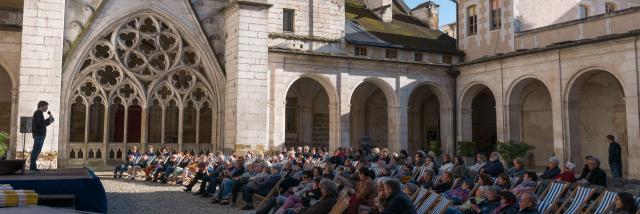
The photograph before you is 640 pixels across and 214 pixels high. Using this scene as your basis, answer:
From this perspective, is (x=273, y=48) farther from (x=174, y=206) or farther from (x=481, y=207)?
(x=481, y=207)

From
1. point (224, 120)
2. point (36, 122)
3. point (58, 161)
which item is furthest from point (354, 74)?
point (36, 122)

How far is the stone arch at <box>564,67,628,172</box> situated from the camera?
16.8 m

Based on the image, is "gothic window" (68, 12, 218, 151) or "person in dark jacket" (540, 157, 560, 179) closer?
"person in dark jacket" (540, 157, 560, 179)

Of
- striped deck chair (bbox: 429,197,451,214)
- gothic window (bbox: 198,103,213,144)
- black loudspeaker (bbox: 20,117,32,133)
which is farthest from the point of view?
gothic window (bbox: 198,103,213,144)

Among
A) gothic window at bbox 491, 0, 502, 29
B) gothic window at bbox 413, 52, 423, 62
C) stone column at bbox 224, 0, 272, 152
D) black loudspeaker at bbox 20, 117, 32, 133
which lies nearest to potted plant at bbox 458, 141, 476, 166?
gothic window at bbox 413, 52, 423, 62

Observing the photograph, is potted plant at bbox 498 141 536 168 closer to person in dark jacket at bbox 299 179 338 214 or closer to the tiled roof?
the tiled roof

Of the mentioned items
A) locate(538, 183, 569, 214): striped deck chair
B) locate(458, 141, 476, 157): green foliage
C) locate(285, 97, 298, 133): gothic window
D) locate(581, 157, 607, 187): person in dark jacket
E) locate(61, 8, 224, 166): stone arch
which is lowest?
locate(538, 183, 569, 214): striped deck chair

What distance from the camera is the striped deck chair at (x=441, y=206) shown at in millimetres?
6949

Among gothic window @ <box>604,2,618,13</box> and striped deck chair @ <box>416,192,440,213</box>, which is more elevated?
gothic window @ <box>604,2,618,13</box>

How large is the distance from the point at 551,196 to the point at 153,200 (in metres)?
A: 7.61

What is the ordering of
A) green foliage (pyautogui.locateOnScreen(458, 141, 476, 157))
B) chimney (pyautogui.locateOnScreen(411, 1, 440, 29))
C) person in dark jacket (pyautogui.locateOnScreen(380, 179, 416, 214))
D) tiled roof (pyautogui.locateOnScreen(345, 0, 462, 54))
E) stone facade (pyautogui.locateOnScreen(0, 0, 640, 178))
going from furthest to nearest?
chimney (pyautogui.locateOnScreen(411, 1, 440, 29)) < tiled roof (pyautogui.locateOnScreen(345, 0, 462, 54)) < green foliage (pyautogui.locateOnScreen(458, 141, 476, 157)) < stone facade (pyautogui.locateOnScreen(0, 0, 640, 178)) < person in dark jacket (pyautogui.locateOnScreen(380, 179, 416, 214))

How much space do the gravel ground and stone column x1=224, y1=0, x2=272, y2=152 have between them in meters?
2.78

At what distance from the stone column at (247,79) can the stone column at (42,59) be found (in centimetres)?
487

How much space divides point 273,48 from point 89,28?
5642 millimetres
